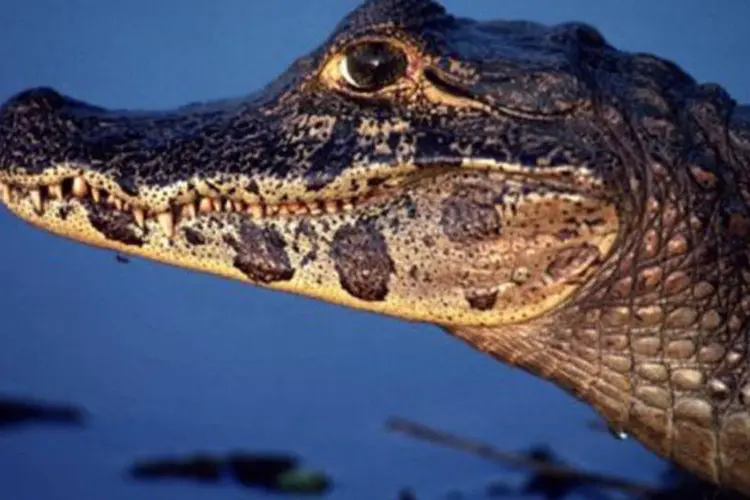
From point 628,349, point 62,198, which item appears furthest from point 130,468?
point 628,349

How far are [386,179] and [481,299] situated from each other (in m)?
0.21

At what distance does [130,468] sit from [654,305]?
9.03 feet

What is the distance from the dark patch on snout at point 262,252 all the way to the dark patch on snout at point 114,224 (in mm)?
137

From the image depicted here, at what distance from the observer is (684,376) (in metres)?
1.69

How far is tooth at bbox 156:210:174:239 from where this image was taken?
1.75 m

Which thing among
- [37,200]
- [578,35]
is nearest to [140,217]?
[37,200]

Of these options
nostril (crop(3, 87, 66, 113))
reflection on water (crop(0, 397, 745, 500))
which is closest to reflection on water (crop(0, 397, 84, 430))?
reflection on water (crop(0, 397, 745, 500))

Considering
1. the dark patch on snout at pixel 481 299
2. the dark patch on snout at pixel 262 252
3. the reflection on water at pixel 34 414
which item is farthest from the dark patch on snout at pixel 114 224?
the reflection on water at pixel 34 414

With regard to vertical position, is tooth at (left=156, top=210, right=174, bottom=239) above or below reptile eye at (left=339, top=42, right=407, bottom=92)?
below

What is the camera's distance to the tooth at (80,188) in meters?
1.78

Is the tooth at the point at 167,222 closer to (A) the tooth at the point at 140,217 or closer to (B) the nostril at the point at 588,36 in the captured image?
(A) the tooth at the point at 140,217

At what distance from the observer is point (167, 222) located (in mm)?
1755

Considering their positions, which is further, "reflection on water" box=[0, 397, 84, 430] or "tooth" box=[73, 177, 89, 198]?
"reflection on water" box=[0, 397, 84, 430]

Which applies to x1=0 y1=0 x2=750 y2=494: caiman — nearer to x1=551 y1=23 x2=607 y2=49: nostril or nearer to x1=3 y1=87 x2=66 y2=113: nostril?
x1=551 y1=23 x2=607 y2=49: nostril
